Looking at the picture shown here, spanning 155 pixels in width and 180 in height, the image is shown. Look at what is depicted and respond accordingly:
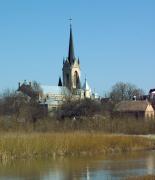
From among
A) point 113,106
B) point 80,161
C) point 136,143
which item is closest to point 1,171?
point 80,161

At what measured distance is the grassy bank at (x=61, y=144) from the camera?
36.4 meters

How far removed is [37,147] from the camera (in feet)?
124

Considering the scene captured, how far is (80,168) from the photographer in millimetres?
32438

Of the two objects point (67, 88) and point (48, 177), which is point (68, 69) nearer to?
point (67, 88)

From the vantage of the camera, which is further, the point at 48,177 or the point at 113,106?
the point at 113,106

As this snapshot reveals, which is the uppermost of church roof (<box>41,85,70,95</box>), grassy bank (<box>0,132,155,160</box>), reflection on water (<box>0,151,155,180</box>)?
church roof (<box>41,85,70,95</box>)

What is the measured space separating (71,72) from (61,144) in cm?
13036

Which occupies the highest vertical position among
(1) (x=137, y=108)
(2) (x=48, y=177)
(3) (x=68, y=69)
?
(3) (x=68, y=69)

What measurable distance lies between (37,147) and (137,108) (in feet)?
236

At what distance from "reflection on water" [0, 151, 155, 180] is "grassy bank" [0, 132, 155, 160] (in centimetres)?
157

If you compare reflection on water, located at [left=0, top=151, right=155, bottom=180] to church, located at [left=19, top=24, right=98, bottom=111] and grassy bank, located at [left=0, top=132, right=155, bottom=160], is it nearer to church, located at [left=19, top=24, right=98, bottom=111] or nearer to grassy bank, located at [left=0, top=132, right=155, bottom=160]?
grassy bank, located at [left=0, top=132, right=155, bottom=160]

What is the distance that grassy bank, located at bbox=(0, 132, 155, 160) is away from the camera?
3638cm

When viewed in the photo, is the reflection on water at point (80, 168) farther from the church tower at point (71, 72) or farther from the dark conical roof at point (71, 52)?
the church tower at point (71, 72)

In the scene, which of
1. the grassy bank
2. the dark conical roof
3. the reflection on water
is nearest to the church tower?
the dark conical roof
